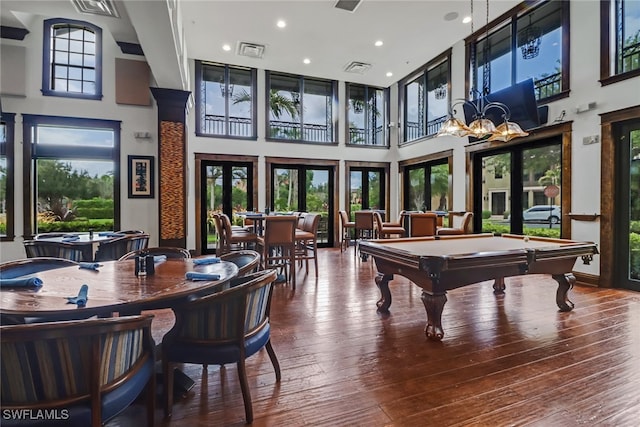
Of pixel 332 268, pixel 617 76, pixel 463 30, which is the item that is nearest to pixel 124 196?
pixel 332 268

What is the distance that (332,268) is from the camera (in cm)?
649

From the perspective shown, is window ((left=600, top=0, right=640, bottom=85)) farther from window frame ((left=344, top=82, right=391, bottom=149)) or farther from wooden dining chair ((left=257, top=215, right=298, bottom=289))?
window frame ((left=344, top=82, right=391, bottom=149))

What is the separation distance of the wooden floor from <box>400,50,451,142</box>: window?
5.70 meters

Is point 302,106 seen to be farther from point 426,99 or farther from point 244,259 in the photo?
point 244,259

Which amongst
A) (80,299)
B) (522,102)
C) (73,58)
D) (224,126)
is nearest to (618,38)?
(522,102)

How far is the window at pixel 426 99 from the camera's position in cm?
829

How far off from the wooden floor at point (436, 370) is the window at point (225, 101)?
5.94 meters

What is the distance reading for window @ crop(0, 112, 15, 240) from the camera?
5.93 metres

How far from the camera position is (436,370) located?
2.51m

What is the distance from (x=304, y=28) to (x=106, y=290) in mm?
6332

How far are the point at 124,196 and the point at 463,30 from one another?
25.1 feet

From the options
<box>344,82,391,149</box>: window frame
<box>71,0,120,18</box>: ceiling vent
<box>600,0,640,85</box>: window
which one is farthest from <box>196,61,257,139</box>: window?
<box>600,0,640,85</box>: window

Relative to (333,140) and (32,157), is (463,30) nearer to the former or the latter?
(333,140)

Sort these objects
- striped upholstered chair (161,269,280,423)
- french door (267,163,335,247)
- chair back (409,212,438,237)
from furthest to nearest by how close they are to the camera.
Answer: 1. french door (267,163,335,247)
2. chair back (409,212,438,237)
3. striped upholstered chair (161,269,280,423)
